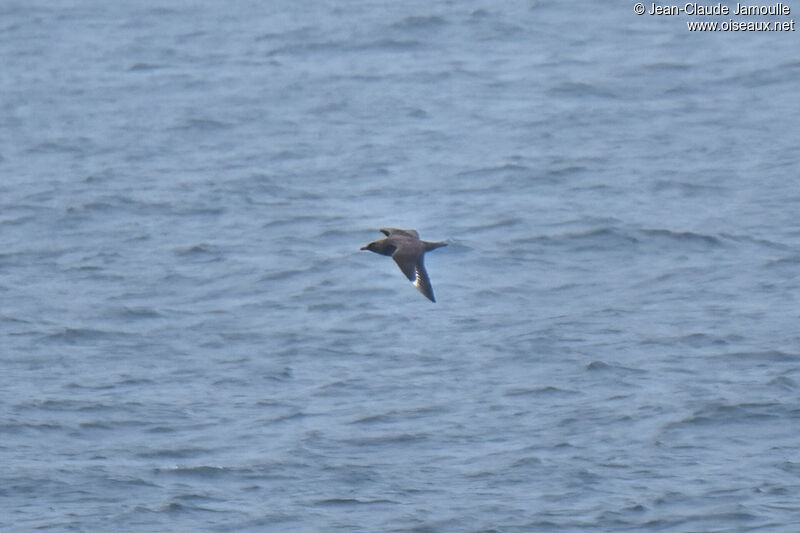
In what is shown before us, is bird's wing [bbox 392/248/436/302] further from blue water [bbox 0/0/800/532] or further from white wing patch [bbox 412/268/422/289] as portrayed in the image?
blue water [bbox 0/0/800/532]

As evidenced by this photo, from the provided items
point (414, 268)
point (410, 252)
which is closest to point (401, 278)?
point (410, 252)

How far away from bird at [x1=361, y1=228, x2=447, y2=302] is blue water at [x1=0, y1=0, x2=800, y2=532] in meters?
1.94

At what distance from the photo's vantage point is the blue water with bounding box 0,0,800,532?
13656mm

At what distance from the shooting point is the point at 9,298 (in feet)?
58.4

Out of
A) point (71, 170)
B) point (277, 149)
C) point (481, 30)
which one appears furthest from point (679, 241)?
point (481, 30)

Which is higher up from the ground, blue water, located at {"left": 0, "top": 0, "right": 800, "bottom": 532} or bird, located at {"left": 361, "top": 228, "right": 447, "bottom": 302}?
bird, located at {"left": 361, "top": 228, "right": 447, "bottom": 302}

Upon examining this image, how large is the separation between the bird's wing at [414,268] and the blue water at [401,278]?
6.31 ft

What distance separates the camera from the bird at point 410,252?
12234mm

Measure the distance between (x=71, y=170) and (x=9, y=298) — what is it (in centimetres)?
472

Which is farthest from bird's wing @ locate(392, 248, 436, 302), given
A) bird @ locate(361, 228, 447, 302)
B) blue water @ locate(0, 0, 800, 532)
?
blue water @ locate(0, 0, 800, 532)

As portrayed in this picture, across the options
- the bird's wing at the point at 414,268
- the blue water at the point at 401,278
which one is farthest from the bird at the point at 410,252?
the blue water at the point at 401,278

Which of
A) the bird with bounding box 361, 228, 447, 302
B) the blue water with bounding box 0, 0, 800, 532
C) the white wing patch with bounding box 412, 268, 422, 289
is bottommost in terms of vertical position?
the blue water with bounding box 0, 0, 800, 532

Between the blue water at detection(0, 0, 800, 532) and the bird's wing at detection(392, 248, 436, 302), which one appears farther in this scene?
the blue water at detection(0, 0, 800, 532)

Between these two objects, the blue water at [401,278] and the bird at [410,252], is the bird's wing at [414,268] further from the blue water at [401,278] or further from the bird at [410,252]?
the blue water at [401,278]
